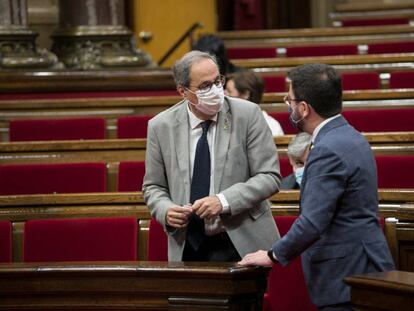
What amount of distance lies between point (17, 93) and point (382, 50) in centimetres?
230

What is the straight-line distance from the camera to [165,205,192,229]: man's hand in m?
2.25

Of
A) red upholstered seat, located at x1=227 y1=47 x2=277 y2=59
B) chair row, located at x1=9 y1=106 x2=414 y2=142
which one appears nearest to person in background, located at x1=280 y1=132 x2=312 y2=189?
chair row, located at x1=9 y1=106 x2=414 y2=142

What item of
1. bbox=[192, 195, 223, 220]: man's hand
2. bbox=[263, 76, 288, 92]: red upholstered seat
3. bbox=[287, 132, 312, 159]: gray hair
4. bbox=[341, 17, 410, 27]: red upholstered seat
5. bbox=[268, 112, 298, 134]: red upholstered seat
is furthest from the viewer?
bbox=[341, 17, 410, 27]: red upholstered seat

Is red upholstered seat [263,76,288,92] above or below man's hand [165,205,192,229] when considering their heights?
below

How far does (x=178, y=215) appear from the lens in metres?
2.26

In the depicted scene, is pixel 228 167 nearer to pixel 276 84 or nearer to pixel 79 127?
pixel 79 127

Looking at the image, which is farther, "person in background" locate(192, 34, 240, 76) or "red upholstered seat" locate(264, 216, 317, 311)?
"person in background" locate(192, 34, 240, 76)

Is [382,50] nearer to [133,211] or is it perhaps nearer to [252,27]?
[252,27]

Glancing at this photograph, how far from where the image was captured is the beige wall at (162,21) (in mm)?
6266

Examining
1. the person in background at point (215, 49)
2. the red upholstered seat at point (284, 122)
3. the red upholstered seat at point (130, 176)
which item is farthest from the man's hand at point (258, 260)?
the person in background at point (215, 49)

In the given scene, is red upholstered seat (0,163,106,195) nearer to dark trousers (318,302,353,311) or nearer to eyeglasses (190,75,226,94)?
eyeglasses (190,75,226,94)

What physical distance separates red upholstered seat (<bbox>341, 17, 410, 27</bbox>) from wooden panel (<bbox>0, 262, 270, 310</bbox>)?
Answer: 17.9 ft

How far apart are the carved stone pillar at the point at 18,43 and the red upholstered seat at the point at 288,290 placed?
102 inches

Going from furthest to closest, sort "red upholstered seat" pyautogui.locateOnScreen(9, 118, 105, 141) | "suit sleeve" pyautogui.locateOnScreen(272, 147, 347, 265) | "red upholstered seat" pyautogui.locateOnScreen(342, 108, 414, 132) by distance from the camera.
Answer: "red upholstered seat" pyautogui.locateOnScreen(9, 118, 105, 141)
"red upholstered seat" pyautogui.locateOnScreen(342, 108, 414, 132)
"suit sleeve" pyautogui.locateOnScreen(272, 147, 347, 265)
